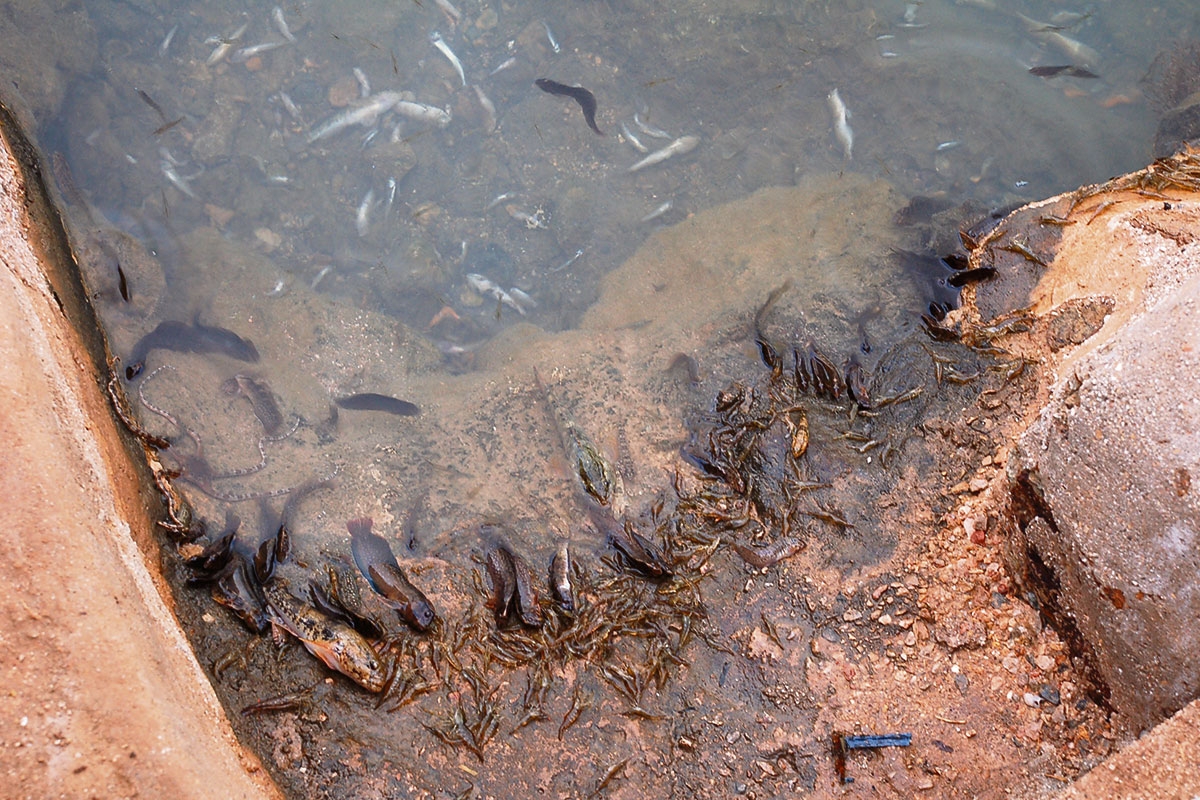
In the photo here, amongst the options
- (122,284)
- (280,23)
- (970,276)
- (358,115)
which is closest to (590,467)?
(970,276)

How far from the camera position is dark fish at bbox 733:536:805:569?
146 inches

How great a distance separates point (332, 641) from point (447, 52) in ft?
16.0

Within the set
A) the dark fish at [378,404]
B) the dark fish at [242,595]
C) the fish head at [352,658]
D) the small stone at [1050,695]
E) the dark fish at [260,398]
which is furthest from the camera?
the dark fish at [378,404]

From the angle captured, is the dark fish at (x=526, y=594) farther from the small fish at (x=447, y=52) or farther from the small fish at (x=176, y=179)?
the small fish at (x=447, y=52)

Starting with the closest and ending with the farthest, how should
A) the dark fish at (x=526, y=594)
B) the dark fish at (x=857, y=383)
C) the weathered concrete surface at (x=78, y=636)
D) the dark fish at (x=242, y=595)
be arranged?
1. the weathered concrete surface at (x=78, y=636)
2. the dark fish at (x=242, y=595)
3. the dark fish at (x=526, y=594)
4. the dark fish at (x=857, y=383)

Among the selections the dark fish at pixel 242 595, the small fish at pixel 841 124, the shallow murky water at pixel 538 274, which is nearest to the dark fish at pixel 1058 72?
the shallow murky water at pixel 538 274

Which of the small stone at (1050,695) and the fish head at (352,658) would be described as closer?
the small stone at (1050,695)

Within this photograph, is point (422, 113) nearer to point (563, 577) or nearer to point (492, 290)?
point (492, 290)

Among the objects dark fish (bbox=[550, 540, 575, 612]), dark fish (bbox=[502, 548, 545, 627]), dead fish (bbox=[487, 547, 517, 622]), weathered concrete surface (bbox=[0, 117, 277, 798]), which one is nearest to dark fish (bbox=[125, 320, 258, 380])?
weathered concrete surface (bbox=[0, 117, 277, 798])

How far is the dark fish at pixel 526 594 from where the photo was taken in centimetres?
358

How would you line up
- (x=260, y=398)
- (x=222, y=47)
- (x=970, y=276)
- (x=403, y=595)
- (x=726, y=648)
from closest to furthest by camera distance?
(x=726, y=648), (x=403, y=595), (x=260, y=398), (x=970, y=276), (x=222, y=47)

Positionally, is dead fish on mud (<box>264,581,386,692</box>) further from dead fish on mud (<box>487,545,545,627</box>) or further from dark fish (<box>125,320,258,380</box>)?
dark fish (<box>125,320,258,380</box>)

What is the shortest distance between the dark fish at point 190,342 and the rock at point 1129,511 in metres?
4.77

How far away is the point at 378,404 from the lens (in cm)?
440
